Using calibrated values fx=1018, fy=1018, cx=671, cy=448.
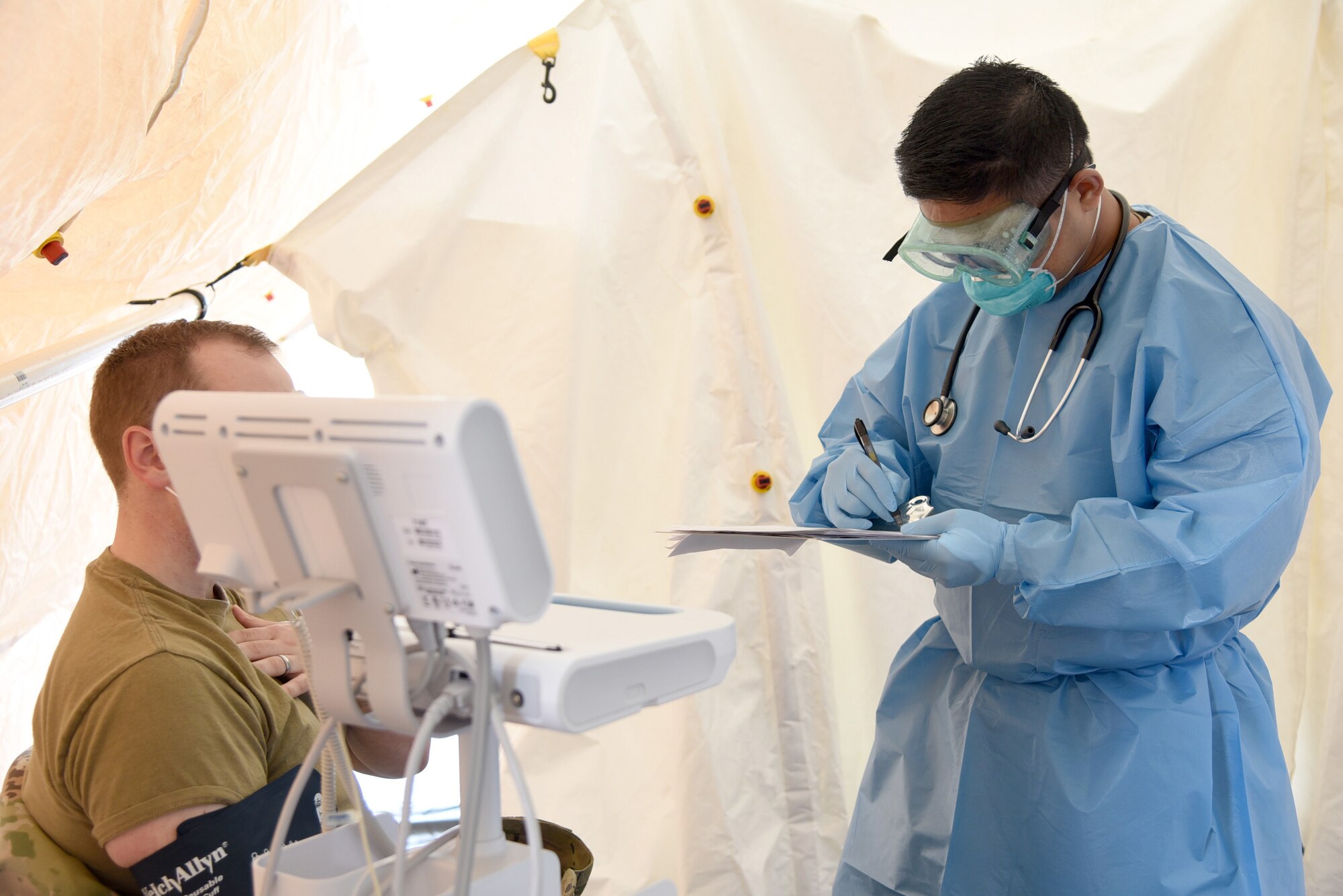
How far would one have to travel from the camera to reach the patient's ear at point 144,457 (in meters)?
1.16

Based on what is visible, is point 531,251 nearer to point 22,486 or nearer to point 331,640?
point 22,486

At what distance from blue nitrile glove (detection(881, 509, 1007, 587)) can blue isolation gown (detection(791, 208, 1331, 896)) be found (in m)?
0.03

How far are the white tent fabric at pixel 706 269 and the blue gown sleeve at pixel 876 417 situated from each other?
337 millimetres

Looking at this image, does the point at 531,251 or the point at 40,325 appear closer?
the point at 40,325

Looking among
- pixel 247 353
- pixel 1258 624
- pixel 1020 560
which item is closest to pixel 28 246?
pixel 247 353

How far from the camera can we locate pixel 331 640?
2.59 feet

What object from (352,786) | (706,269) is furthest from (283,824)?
(706,269)

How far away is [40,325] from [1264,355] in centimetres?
194

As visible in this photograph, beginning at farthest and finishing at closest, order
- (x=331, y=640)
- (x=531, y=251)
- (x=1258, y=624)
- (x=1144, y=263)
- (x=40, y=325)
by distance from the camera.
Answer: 1. (x=1258, y=624)
2. (x=531, y=251)
3. (x=40, y=325)
4. (x=1144, y=263)
5. (x=331, y=640)

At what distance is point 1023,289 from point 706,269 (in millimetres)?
749

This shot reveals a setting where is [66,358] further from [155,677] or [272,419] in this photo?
[272,419]

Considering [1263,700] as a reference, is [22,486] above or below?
above

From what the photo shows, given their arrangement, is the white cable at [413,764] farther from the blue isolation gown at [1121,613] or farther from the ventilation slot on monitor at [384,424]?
the blue isolation gown at [1121,613]

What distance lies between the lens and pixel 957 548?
4.03 feet
